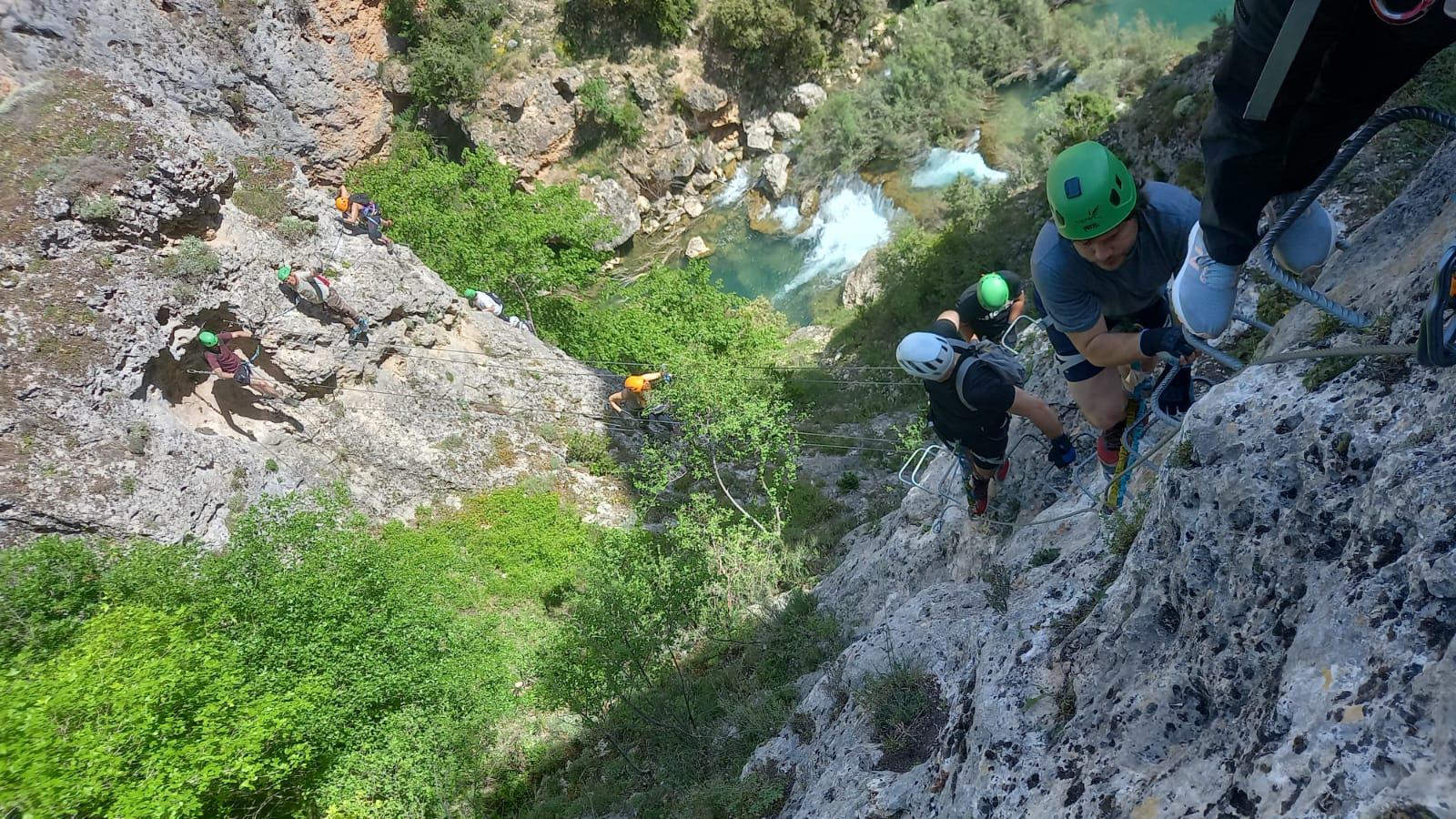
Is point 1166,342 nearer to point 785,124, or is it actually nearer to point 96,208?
point 96,208

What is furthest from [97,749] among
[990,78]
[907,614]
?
[990,78]

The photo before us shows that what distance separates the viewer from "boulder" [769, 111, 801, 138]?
27.4m

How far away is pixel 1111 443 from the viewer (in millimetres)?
4043

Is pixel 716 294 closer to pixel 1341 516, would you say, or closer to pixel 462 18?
pixel 1341 516

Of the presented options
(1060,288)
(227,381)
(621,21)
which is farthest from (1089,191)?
(621,21)

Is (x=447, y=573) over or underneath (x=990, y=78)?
underneath

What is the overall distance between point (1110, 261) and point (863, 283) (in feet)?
58.7

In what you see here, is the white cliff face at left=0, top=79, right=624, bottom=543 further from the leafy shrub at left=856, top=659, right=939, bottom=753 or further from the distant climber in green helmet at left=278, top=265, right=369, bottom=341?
the leafy shrub at left=856, top=659, right=939, bottom=753

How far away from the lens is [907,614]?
16.8ft

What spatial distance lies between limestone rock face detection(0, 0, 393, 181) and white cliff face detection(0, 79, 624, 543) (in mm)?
2578

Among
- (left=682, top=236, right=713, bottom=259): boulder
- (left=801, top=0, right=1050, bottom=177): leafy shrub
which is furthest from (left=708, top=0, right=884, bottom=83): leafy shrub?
(left=682, top=236, right=713, bottom=259): boulder

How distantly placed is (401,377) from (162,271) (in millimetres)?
4656

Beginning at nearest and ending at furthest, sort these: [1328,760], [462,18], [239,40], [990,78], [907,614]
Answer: [1328,760] < [907,614] < [239,40] < [990,78] < [462,18]

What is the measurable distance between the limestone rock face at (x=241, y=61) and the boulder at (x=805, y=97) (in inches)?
593
